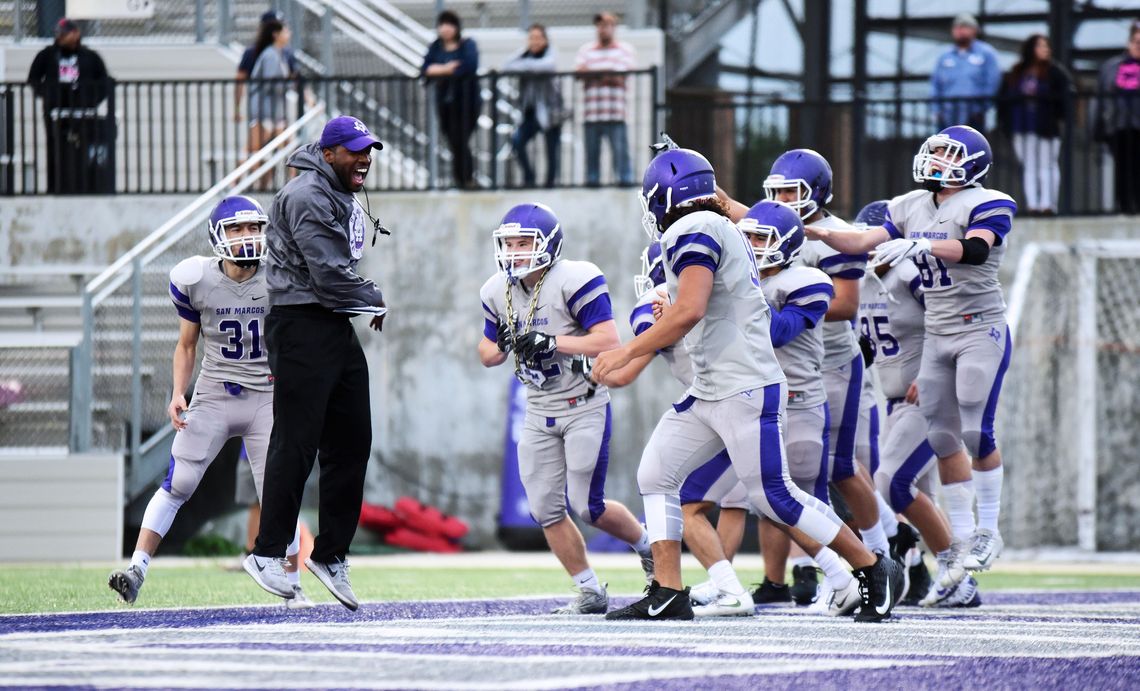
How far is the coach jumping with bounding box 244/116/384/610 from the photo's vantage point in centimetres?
731

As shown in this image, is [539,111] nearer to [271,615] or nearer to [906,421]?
[906,421]

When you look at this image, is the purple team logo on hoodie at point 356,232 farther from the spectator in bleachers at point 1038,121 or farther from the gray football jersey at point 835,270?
the spectator in bleachers at point 1038,121

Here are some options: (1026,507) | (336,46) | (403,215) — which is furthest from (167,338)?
(1026,507)

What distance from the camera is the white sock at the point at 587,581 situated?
7953 millimetres

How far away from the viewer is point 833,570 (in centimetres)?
742

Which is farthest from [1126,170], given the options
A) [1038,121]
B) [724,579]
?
[724,579]

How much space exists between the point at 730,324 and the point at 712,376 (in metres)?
0.22

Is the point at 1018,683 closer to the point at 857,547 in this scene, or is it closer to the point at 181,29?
the point at 857,547

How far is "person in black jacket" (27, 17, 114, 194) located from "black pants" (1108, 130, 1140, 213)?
9079 millimetres

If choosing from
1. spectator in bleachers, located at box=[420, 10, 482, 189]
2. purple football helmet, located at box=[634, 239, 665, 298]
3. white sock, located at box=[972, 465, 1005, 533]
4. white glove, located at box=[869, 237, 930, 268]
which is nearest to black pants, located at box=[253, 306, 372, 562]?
purple football helmet, located at box=[634, 239, 665, 298]

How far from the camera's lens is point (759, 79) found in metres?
19.5

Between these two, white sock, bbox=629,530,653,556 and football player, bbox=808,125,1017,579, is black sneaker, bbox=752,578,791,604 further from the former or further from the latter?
football player, bbox=808,125,1017,579

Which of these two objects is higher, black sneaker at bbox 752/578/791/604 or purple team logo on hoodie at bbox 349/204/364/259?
purple team logo on hoodie at bbox 349/204/364/259

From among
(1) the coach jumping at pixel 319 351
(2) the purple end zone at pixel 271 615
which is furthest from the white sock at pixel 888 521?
(1) the coach jumping at pixel 319 351
